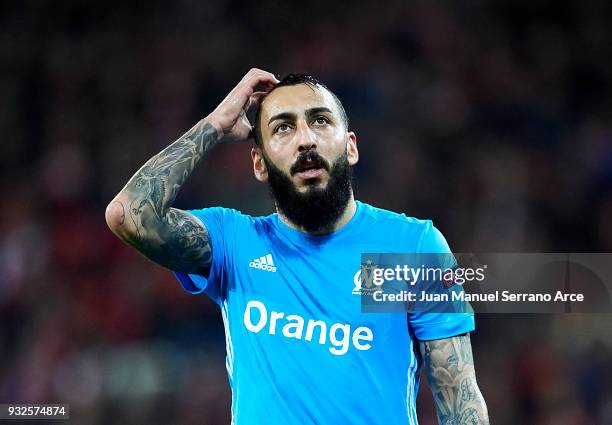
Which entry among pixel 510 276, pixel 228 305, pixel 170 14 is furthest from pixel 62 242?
pixel 228 305

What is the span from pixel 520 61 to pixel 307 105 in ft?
17.8

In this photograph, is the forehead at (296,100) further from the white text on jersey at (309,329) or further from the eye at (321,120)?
the white text on jersey at (309,329)

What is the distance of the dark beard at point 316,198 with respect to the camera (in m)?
3.35

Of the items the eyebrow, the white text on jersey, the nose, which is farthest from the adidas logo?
the eyebrow

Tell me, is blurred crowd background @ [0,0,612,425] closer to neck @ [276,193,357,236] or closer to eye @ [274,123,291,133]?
neck @ [276,193,357,236]

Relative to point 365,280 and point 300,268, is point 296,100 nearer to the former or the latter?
point 300,268

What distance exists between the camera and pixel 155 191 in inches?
129

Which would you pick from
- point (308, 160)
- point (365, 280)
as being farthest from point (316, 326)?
point (308, 160)

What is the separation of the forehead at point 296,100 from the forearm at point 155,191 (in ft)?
0.78

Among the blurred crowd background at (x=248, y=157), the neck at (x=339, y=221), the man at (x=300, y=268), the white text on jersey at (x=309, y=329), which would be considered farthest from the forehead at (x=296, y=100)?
the blurred crowd background at (x=248, y=157)

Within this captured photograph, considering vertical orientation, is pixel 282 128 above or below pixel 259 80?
below

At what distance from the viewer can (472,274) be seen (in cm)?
423

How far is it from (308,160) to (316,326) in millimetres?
629

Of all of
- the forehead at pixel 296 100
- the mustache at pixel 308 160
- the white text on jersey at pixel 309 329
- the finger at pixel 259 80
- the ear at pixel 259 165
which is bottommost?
the white text on jersey at pixel 309 329
